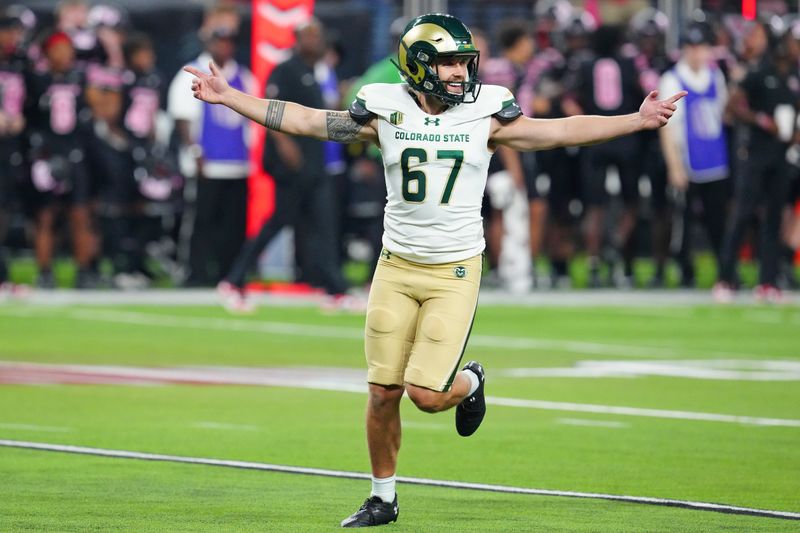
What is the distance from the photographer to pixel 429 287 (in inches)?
310

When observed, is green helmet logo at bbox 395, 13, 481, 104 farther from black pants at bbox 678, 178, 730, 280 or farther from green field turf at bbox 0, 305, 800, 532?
black pants at bbox 678, 178, 730, 280

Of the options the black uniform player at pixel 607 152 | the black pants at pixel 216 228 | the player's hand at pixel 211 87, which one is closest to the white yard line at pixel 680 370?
the player's hand at pixel 211 87

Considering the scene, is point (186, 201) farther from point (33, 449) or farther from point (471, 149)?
point (471, 149)

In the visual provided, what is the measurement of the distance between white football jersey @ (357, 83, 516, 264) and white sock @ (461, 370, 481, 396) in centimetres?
51

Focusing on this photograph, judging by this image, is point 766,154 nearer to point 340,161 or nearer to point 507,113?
point 340,161

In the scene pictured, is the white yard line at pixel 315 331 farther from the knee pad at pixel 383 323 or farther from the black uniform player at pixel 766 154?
the knee pad at pixel 383 323

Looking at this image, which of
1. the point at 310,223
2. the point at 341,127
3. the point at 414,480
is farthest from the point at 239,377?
the point at 341,127

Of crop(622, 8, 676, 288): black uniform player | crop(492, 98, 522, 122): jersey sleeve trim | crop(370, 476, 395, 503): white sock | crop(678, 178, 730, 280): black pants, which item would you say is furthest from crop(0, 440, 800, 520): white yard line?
crop(622, 8, 676, 288): black uniform player

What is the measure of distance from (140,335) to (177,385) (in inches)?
142

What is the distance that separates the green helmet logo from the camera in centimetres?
788

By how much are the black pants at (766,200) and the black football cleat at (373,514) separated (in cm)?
1264

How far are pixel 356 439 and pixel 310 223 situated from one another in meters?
8.18

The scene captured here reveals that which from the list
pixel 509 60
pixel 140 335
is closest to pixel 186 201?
pixel 509 60

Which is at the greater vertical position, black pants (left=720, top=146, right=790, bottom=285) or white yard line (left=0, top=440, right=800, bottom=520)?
black pants (left=720, top=146, right=790, bottom=285)
